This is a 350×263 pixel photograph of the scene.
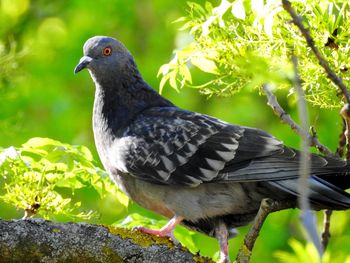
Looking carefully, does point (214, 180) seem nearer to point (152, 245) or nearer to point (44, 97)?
point (152, 245)

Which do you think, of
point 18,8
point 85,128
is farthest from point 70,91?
point 18,8

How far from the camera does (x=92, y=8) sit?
1620 centimetres

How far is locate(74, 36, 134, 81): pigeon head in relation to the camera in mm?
7500

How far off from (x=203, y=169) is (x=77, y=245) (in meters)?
1.76

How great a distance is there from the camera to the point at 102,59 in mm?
7535

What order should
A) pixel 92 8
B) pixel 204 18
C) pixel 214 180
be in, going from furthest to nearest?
pixel 92 8
pixel 214 180
pixel 204 18

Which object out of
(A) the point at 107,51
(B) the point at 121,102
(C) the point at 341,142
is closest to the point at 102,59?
(A) the point at 107,51

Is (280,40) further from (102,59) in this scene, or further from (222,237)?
(102,59)

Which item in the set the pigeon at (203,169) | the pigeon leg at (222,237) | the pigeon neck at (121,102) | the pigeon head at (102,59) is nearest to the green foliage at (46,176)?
the pigeon at (203,169)

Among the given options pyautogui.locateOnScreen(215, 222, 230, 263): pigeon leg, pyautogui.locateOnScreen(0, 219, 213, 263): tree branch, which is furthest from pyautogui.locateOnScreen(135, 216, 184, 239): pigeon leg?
pyautogui.locateOnScreen(0, 219, 213, 263): tree branch

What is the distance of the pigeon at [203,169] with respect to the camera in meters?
5.91

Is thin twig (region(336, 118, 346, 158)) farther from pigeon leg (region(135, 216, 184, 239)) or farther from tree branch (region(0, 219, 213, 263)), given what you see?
tree branch (region(0, 219, 213, 263))

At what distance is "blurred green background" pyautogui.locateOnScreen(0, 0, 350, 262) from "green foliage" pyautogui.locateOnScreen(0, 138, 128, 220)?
534 centimetres

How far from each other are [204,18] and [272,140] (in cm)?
127
